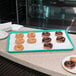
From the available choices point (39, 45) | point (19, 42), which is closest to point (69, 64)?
point (39, 45)

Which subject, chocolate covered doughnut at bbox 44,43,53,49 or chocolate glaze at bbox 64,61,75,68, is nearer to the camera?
chocolate glaze at bbox 64,61,75,68

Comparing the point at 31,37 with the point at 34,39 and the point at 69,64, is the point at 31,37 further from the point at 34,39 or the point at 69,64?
the point at 69,64

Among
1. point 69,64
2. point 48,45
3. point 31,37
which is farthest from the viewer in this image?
point 31,37

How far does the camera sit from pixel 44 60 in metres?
0.77

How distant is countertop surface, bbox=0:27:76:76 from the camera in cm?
71

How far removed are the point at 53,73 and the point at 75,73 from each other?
0.10 metres

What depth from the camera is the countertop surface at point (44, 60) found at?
708mm

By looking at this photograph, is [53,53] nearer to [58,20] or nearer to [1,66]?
[1,66]

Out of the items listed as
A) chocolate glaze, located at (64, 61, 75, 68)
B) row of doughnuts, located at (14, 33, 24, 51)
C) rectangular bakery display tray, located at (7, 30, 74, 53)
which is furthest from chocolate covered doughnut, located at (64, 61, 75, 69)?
row of doughnuts, located at (14, 33, 24, 51)

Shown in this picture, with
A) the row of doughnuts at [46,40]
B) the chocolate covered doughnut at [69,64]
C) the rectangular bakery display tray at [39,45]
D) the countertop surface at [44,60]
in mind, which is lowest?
the countertop surface at [44,60]

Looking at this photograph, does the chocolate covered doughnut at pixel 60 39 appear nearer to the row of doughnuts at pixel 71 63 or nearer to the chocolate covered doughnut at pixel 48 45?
the chocolate covered doughnut at pixel 48 45

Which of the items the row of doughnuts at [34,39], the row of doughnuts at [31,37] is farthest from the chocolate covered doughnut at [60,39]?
the row of doughnuts at [31,37]

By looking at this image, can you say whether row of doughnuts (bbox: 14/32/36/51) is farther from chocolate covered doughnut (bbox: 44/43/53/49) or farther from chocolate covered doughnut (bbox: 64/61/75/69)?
chocolate covered doughnut (bbox: 64/61/75/69)

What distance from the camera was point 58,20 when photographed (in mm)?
1958
